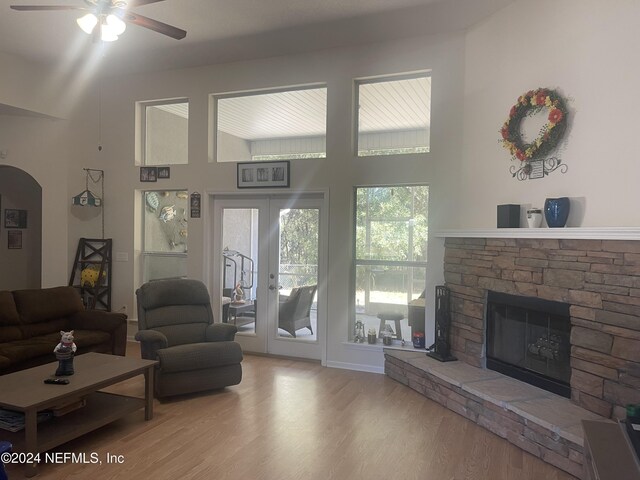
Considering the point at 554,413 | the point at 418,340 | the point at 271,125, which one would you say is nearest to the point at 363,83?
the point at 271,125

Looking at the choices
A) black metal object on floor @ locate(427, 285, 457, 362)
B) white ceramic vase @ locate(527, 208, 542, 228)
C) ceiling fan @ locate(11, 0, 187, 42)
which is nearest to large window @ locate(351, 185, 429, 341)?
black metal object on floor @ locate(427, 285, 457, 362)

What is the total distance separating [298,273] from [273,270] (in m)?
0.32

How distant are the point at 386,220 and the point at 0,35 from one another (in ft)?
15.3

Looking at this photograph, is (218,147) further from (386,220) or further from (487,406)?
(487,406)

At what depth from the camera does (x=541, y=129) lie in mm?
3592

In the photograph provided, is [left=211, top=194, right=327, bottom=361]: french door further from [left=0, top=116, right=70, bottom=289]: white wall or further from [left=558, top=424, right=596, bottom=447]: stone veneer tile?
[left=558, top=424, right=596, bottom=447]: stone veneer tile

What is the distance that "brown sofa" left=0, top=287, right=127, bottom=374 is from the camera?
154 inches

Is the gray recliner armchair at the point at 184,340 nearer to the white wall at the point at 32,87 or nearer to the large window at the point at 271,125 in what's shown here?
the large window at the point at 271,125

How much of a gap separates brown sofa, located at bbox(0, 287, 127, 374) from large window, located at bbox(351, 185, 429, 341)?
8.89 ft

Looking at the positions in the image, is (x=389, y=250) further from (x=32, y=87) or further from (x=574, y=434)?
(x=32, y=87)

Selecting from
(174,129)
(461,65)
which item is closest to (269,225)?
(174,129)

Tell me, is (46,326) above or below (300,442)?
above

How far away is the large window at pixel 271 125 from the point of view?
16.8ft

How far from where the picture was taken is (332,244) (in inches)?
194
